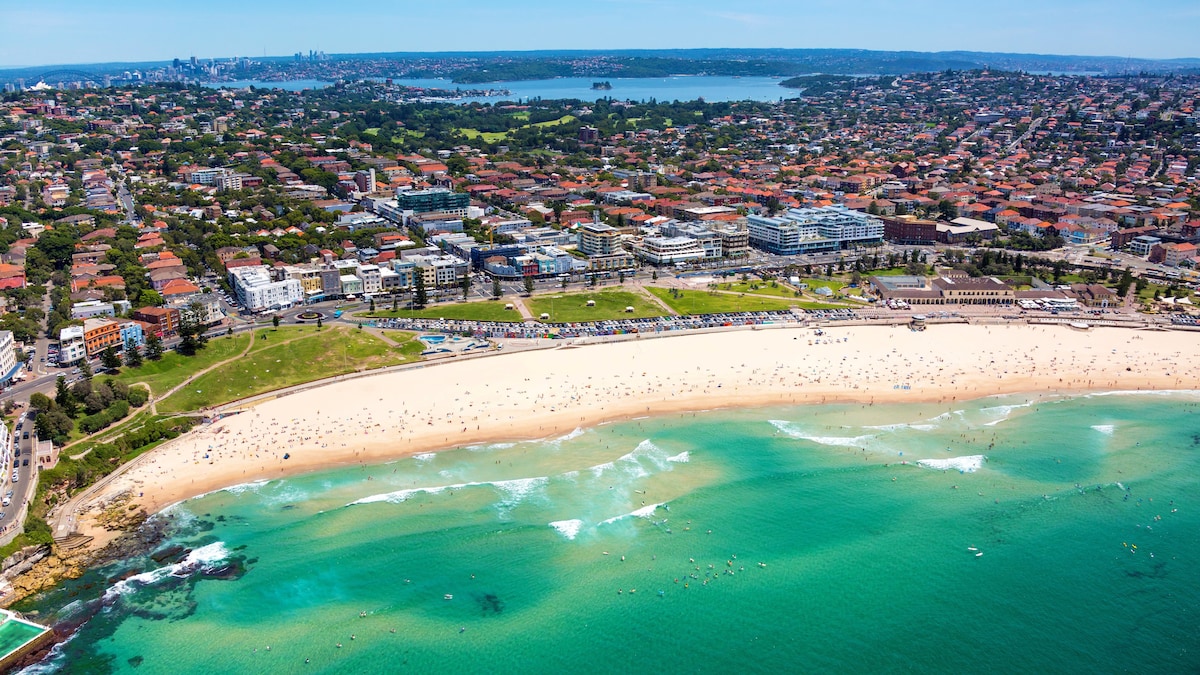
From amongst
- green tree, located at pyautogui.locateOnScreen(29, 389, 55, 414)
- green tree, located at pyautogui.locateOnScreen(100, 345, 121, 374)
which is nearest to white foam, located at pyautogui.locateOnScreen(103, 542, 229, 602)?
green tree, located at pyautogui.locateOnScreen(29, 389, 55, 414)

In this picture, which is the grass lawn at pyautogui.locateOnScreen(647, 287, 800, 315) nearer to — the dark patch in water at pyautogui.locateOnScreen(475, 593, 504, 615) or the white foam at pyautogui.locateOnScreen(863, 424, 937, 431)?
the white foam at pyautogui.locateOnScreen(863, 424, 937, 431)

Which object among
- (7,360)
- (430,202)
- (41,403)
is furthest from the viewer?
(430,202)

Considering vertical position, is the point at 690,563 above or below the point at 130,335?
below

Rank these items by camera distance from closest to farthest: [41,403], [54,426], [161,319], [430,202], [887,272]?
[54,426]
[41,403]
[161,319]
[887,272]
[430,202]

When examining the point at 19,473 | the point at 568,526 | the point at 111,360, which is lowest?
the point at 568,526

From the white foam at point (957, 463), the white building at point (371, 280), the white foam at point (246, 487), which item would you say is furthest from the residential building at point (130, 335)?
the white foam at point (957, 463)

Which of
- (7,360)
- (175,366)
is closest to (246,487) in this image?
(175,366)

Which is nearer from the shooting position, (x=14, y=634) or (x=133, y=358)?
(x=14, y=634)

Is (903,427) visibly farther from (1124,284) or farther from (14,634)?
(14,634)
